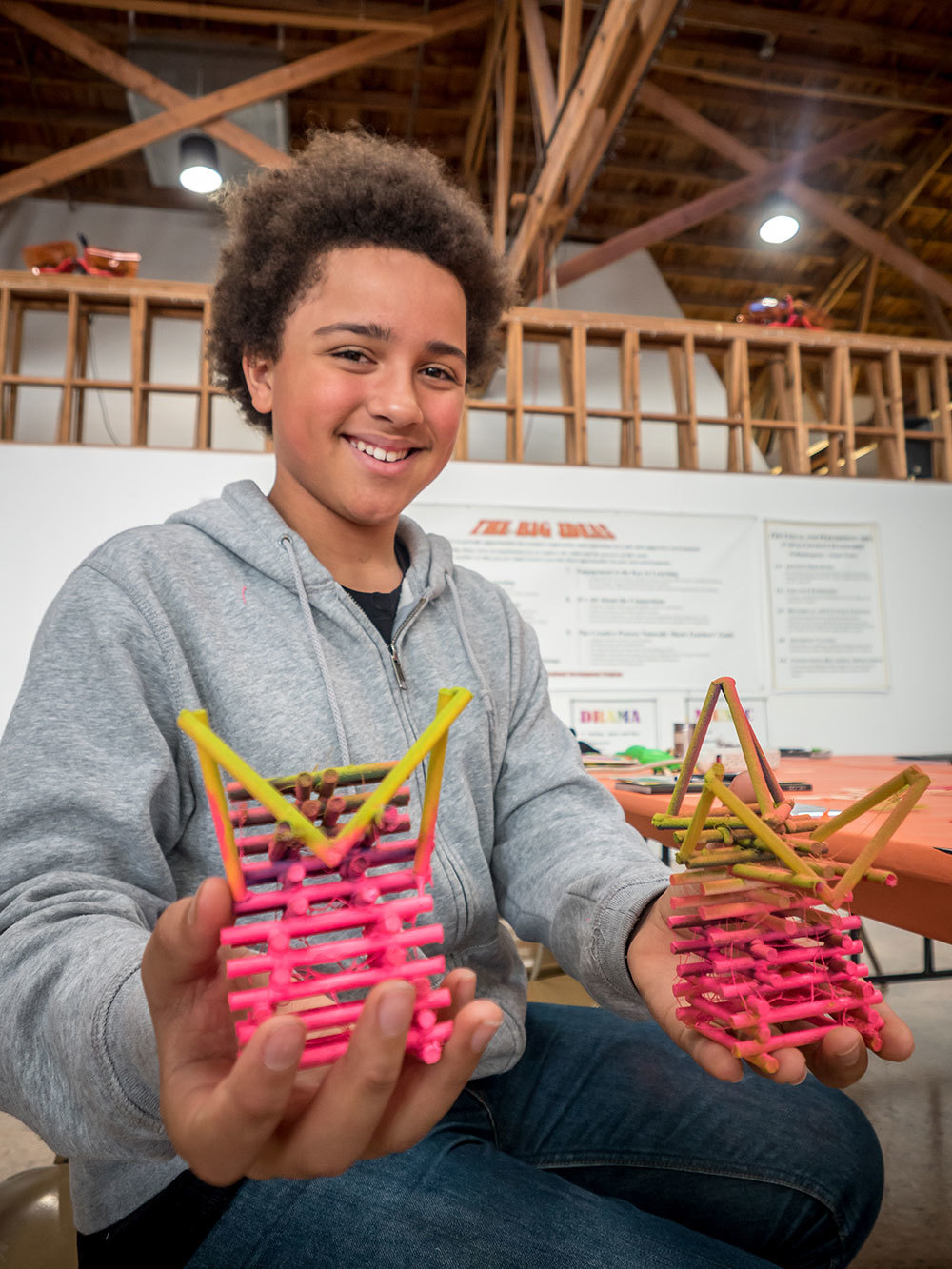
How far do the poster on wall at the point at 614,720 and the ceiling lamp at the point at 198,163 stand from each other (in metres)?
3.64

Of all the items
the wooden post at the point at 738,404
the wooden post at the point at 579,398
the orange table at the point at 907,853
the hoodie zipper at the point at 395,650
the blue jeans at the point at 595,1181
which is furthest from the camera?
the wooden post at the point at 738,404

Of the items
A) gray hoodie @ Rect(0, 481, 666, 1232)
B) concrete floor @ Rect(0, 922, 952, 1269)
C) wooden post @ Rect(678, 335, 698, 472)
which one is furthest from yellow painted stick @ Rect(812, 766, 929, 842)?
wooden post @ Rect(678, 335, 698, 472)

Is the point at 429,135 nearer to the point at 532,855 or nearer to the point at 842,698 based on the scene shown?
the point at 842,698

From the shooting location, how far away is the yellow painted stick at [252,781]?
44cm

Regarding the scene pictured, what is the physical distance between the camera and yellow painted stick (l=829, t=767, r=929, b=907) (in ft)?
1.86

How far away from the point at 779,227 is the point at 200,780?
5.87 metres

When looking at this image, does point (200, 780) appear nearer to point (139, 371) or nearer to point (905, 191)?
point (139, 371)

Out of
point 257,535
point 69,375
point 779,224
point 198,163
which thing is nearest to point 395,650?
point 257,535

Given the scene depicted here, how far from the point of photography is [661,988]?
0.73 meters

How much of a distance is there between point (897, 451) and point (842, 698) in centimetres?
151

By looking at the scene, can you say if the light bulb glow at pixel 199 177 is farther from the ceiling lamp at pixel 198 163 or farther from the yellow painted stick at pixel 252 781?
the yellow painted stick at pixel 252 781

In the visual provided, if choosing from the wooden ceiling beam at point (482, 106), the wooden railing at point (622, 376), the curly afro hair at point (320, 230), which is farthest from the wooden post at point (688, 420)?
the curly afro hair at point (320, 230)

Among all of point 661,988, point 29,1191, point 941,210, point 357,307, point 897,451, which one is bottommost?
point 29,1191

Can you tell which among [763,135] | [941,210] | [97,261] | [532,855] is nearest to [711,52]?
[763,135]
